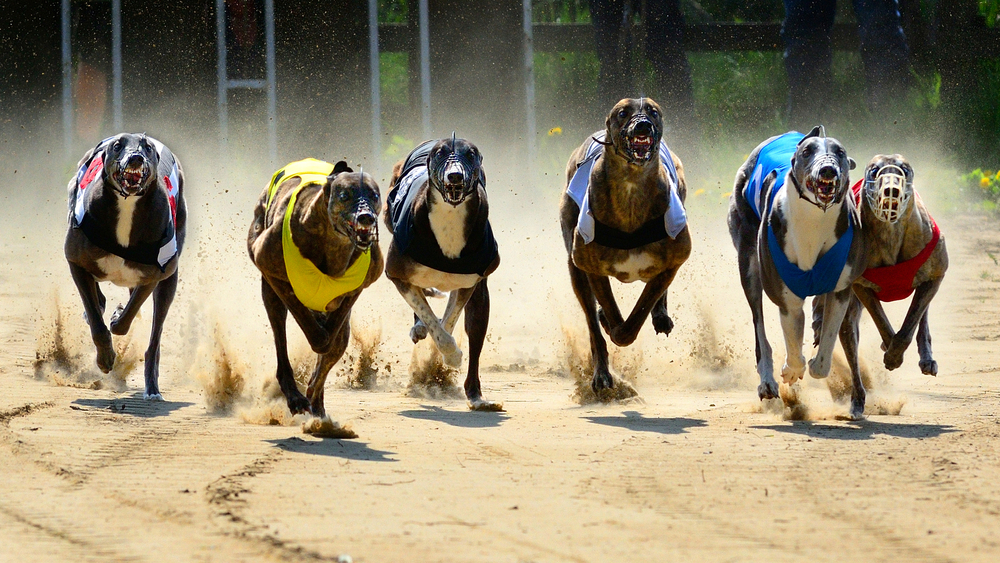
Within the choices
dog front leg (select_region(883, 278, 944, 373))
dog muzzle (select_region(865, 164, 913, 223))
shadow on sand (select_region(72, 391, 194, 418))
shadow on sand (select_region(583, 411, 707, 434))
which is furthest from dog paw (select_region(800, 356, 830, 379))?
shadow on sand (select_region(72, 391, 194, 418))

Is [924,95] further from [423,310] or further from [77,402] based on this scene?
[77,402]

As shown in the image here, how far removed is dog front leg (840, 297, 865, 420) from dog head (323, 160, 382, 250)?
2372 millimetres

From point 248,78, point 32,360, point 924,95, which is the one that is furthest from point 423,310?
point 924,95

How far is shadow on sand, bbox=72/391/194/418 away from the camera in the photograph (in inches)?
258

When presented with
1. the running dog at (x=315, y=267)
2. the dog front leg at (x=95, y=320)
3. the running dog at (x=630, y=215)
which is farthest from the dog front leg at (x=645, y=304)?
the dog front leg at (x=95, y=320)

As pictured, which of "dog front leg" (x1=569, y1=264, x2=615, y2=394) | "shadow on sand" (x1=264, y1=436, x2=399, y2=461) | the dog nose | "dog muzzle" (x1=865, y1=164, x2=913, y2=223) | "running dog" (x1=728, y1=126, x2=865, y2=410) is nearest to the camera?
"shadow on sand" (x1=264, y1=436, x2=399, y2=461)

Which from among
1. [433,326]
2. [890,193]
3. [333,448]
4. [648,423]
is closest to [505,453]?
[333,448]

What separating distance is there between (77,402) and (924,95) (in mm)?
11087

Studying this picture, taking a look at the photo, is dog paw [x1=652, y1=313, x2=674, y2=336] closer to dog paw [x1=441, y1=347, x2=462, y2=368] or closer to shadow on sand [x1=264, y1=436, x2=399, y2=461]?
dog paw [x1=441, y1=347, x2=462, y2=368]

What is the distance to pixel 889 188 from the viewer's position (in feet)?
19.7

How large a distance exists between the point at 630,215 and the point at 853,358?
1270 millimetres

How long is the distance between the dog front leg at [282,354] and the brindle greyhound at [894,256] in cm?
261

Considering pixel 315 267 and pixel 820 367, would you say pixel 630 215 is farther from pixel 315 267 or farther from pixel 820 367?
pixel 315 267

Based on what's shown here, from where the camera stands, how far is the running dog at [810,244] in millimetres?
5852
